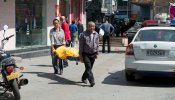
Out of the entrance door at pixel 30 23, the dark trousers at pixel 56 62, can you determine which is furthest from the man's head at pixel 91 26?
the entrance door at pixel 30 23

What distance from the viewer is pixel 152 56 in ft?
36.4

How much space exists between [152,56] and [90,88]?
1814 mm

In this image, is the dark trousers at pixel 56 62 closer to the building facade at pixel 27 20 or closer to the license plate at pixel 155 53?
the license plate at pixel 155 53

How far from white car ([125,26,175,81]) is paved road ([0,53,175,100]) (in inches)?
17.0

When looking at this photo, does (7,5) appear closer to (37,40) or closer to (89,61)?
(37,40)

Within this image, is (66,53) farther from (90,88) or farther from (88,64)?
(90,88)

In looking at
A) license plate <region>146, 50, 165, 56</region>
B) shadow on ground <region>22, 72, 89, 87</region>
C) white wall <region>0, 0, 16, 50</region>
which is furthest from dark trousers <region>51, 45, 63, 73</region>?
white wall <region>0, 0, 16, 50</region>

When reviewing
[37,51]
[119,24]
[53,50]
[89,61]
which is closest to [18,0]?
[37,51]

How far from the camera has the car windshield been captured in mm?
11458

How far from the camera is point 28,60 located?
16672 mm

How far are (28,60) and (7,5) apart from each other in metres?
2.70

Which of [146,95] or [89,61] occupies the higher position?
[89,61]

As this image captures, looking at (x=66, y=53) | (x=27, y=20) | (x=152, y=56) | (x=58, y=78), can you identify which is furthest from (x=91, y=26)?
(x=27, y=20)

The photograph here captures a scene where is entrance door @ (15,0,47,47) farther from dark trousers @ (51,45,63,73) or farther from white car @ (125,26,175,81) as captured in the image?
white car @ (125,26,175,81)
